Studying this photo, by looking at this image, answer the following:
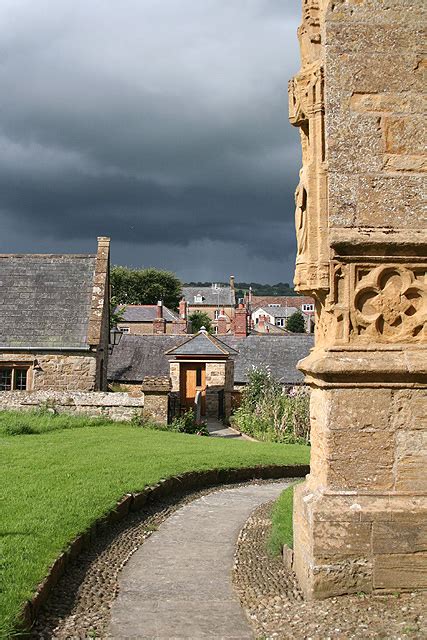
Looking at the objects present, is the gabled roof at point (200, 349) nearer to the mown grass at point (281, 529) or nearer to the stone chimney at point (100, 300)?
the stone chimney at point (100, 300)

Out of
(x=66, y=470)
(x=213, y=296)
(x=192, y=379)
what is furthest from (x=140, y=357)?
(x=213, y=296)

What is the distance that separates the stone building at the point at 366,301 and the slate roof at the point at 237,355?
2627 cm

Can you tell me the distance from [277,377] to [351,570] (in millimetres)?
26848

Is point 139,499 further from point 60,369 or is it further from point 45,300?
point 45,300

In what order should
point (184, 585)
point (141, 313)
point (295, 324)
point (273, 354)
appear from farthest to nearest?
1. point (295, 324)
2. point (141, 313)
3. point (273, 354)
4. point (184, 585)

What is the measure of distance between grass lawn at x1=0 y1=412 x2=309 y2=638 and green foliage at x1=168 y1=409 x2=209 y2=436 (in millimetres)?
1743

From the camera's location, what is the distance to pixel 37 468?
10.5 metres

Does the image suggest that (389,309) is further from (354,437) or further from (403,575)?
(403,575)

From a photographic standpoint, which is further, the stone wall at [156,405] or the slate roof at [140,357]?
the slate roof at [140,357]

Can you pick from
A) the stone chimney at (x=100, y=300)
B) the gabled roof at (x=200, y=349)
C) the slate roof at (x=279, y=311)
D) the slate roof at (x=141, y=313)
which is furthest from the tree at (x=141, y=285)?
the stone chimney at (x=100, y=300)

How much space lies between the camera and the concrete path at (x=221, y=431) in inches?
859

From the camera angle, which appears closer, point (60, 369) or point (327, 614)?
point (327, 614)

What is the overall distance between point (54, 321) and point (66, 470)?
45.9 feet

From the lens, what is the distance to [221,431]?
2338 centimetres
